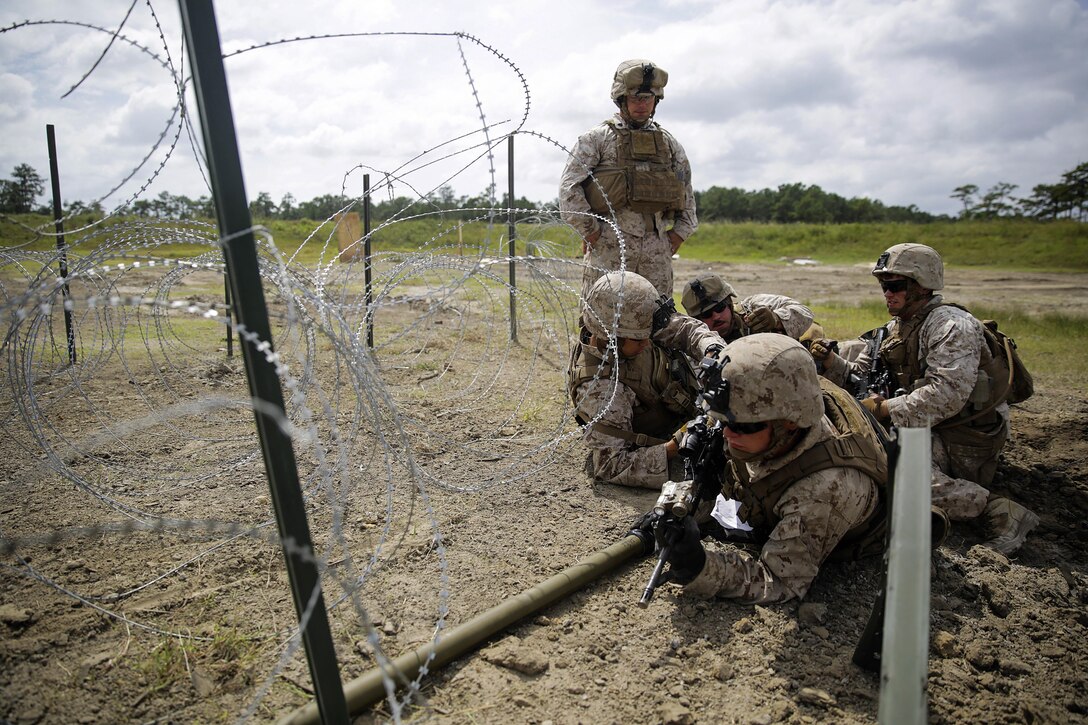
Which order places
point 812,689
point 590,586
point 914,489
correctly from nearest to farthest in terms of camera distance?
point 914,489 → point 812,689 → point 590,586

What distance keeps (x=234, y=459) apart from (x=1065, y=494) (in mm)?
4803

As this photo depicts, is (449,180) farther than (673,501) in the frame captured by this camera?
Yes

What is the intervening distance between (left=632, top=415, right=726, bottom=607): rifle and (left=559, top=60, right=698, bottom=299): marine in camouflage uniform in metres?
1.93

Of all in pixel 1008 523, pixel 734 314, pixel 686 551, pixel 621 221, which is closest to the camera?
pixel 686 551

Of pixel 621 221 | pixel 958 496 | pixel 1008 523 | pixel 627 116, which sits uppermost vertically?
pixel 627 116

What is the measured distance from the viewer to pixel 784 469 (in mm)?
2768

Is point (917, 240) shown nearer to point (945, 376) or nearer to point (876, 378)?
point (876, 378)

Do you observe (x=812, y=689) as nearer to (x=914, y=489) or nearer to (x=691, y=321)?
(x=914, y=489)

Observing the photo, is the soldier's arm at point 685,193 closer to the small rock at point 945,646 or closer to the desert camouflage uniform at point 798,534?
the desert camouflage uniform at point 798,534

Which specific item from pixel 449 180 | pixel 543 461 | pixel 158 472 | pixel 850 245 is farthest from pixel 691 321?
pixel 850 245

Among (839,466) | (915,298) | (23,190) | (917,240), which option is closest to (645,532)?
(839,466)

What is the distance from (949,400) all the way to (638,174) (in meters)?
2.53

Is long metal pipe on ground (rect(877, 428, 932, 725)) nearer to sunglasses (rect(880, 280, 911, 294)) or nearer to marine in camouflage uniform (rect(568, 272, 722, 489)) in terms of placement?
marine in camouflage uniform (rect(568, 272, 722, 489))

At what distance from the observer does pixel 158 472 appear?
4.04 m
